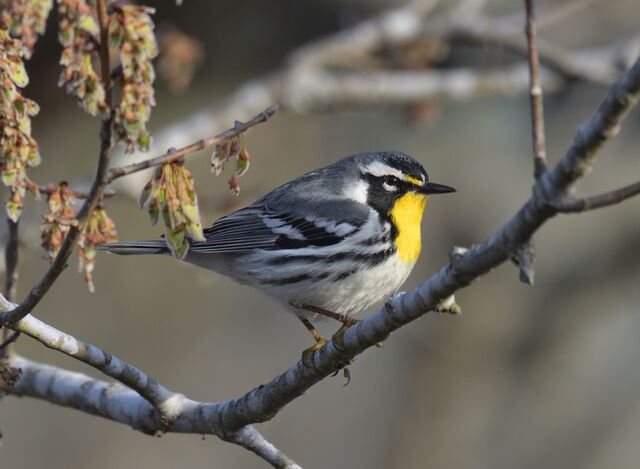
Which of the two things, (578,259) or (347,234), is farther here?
(578,259)

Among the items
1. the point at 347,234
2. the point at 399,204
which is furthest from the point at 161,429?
the point at 399,204

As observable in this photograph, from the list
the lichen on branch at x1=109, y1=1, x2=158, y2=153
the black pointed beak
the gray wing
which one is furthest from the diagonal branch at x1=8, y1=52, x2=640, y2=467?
the black pointed beak

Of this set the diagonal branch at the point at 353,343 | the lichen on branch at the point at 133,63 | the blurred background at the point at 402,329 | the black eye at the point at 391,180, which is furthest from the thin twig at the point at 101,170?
the blurred background at the point at 402,329

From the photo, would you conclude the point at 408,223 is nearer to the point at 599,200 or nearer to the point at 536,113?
the point at 536,113

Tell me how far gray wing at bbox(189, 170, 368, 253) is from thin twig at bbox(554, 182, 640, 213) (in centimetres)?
225

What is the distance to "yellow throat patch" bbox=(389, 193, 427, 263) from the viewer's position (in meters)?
4.27

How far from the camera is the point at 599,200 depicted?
1.95 meters

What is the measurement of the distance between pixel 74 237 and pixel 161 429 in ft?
4.86

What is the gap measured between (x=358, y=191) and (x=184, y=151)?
2.36 m

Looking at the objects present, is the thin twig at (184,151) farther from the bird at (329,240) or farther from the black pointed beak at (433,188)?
the black pointed beak at (433,188)

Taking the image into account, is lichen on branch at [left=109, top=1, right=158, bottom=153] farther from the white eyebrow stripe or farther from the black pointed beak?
the white eyebrow stripe

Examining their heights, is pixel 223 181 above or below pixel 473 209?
above

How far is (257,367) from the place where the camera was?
10.3 metres

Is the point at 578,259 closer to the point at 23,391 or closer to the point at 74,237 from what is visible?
the point at 23,391
